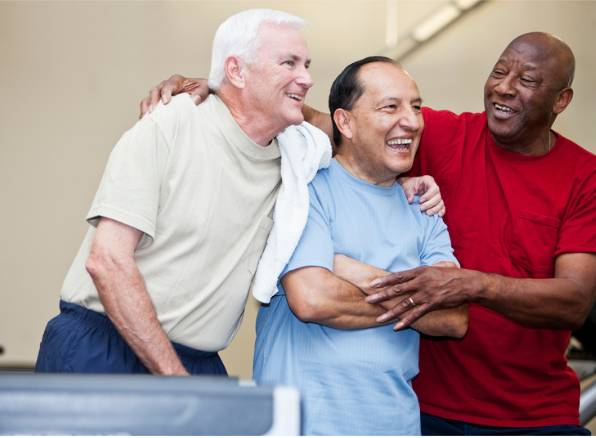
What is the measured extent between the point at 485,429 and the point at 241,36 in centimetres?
117

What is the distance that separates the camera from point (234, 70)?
212 cm

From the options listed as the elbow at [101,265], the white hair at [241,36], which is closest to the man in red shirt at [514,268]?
the white hair at [241,36]

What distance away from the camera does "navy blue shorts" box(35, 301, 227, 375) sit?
194 cm

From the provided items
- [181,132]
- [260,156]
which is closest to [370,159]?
[260,156]

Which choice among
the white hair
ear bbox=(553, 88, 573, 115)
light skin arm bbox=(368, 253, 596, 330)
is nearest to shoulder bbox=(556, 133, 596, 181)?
ear bbox=(553, 88, 573, 115)

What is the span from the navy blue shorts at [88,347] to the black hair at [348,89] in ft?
2.41

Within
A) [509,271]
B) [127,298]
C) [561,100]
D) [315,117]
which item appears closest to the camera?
[127,298]

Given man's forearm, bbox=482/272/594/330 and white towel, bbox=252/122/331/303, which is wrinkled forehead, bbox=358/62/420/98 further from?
man's forearm, bbox=482/272/594/330

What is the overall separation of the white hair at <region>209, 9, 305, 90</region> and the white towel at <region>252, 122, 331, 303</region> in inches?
8.2

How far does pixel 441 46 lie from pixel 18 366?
301cm

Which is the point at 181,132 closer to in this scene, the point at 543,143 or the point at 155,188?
the point at 155,188

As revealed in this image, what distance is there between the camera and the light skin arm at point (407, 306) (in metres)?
2.03

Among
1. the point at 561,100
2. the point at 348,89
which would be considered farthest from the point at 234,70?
the point at 561,100

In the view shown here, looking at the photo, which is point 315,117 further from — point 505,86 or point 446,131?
point 505,86
